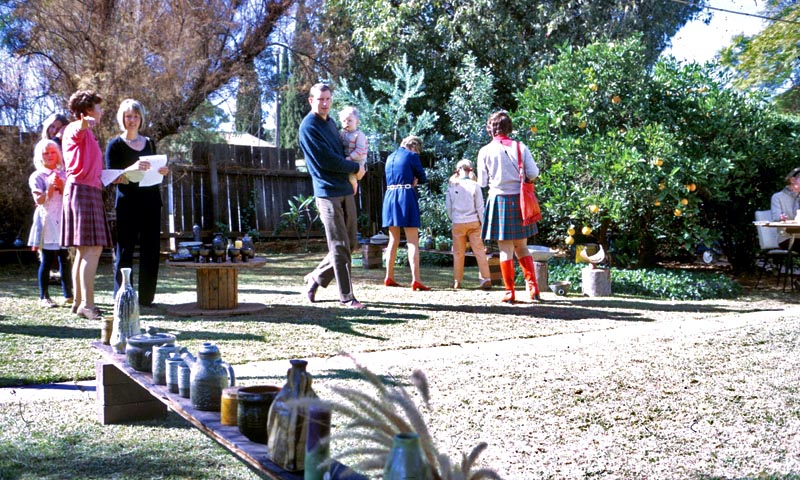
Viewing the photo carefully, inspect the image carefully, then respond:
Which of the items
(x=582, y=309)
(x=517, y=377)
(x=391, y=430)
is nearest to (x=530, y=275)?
(x=582, y=309)

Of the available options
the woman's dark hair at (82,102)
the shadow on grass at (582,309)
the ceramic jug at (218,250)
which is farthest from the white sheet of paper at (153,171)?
the shadow on grass at (582,309)

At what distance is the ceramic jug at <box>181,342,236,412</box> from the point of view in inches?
100

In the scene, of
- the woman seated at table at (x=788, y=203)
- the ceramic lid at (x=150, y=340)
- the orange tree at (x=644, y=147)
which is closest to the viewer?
the ceramic lid at (x=150, y=340)

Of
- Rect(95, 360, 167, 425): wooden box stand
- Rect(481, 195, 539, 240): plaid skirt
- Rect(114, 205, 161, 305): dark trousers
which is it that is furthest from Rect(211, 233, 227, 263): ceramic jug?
Rect(95, 360, 167, 425): wooden box stand

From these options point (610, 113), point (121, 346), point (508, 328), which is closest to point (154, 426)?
point (121, 346)

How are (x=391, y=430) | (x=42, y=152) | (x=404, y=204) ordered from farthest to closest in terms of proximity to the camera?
(x=404, y=204)
(x=42, y=152)
(x=391, y=430)

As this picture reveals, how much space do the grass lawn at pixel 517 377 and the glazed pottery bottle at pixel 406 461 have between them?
1466mm

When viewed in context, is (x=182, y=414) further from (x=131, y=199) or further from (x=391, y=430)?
(x=131, y=199)

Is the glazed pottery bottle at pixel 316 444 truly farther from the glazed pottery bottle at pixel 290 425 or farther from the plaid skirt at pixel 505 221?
the plaid skirt at pixel 505 221

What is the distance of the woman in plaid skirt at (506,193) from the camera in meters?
7.43

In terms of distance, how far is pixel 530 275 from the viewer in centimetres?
776

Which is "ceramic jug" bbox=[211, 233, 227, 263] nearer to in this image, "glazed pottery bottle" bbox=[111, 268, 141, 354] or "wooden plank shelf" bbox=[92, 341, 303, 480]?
"wooden plank shelf" bbox=[92, 341, 303, 480]

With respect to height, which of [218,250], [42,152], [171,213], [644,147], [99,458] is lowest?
[99,458]

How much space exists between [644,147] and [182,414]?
7.77 meters
